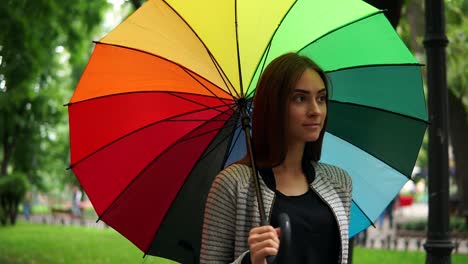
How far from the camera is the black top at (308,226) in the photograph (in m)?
2.77

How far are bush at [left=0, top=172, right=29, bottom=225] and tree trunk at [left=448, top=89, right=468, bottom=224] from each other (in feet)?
52.8

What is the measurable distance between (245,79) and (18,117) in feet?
83.4

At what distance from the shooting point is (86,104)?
3475 millimetres

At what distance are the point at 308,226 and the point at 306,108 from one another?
A: 47cm

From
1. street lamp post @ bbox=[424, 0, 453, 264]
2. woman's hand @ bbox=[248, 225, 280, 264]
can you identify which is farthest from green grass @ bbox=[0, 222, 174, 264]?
woman's hand @ bbox=[248, 225, 280, 264]

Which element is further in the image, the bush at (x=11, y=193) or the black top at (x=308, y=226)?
the bush at (x=11, y=193)

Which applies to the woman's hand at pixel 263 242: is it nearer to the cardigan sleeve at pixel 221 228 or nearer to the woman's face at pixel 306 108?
the cardigan sleeve at pixel 221 228

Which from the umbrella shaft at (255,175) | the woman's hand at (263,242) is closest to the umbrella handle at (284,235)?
the woman's hand at (263,242)

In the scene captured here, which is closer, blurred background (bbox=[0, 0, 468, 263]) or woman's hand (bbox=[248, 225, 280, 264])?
woman's hand (bbox=[248, 225, 280, 264])

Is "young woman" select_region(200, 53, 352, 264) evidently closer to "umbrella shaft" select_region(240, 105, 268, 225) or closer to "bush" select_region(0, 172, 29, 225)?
"umbrella shaft" select_region(240, 105, 268, 225)

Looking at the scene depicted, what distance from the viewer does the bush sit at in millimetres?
27859

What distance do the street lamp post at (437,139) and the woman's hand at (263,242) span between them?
12.6 ft

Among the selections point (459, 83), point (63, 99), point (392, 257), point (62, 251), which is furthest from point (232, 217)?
point (63, 99)

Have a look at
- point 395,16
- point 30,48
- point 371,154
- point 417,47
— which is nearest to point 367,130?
point 371,154
